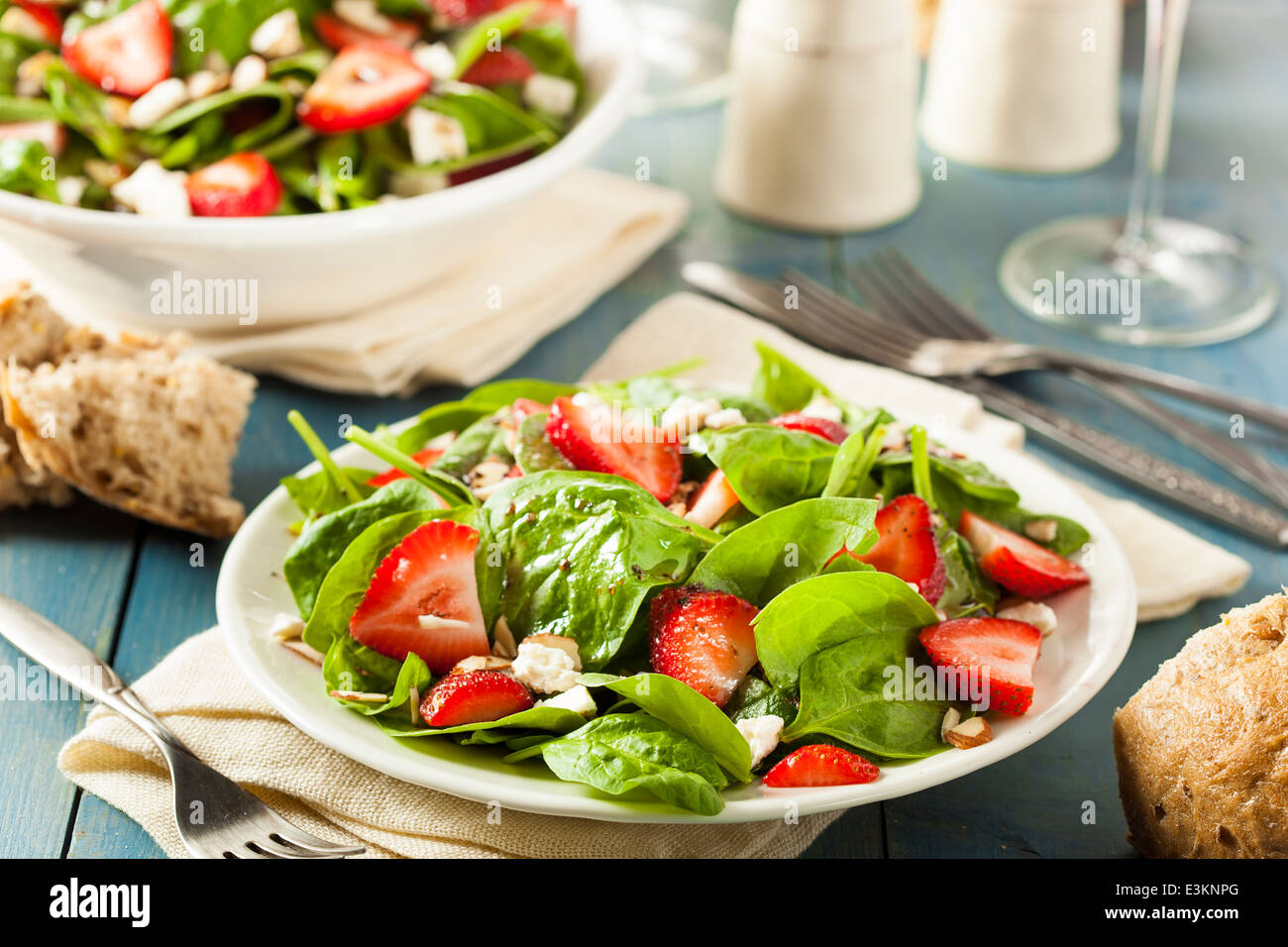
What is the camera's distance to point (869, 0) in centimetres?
235

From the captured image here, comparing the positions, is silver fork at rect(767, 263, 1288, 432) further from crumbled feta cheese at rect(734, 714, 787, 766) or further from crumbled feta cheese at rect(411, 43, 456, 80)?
crumbled feta cheese at rect(734, 714, 787, 766)

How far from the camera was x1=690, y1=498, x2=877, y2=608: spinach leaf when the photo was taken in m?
1.30

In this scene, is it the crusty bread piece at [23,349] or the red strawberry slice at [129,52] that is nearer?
the crusty bread piece at [23,349]

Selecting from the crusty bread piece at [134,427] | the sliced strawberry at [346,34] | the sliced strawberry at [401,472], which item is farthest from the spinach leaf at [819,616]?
the sliced strawberry at [346,34]

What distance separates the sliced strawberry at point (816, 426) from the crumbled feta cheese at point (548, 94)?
2.99ft

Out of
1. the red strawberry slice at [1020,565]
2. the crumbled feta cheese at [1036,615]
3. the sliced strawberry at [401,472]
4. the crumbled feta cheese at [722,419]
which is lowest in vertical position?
the sliced strawberry at [401,472]

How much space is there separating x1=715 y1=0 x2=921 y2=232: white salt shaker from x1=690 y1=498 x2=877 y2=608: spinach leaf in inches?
50.6

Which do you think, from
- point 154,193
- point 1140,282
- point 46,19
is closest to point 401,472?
point 154,193

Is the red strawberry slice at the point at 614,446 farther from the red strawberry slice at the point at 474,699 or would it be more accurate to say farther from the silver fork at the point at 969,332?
the silver fork at the point at 969,332

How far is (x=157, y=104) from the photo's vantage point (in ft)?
6.57

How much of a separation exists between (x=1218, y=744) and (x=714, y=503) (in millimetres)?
517

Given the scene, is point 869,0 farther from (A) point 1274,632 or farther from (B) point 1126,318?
(A) point 1274,632

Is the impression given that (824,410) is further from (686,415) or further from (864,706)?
(864,706)

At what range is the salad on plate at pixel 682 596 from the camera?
1.21 metres
